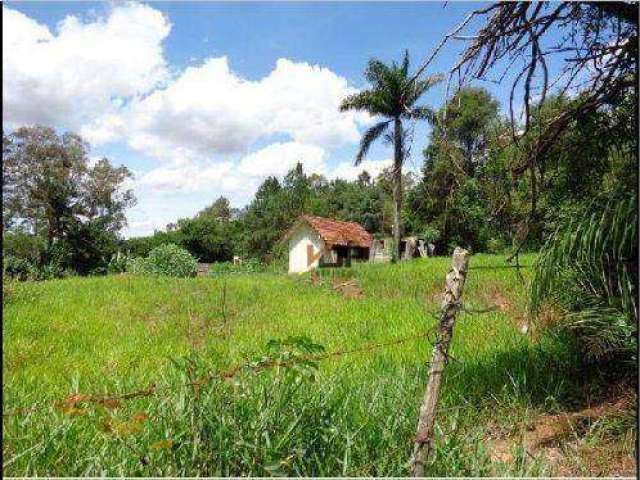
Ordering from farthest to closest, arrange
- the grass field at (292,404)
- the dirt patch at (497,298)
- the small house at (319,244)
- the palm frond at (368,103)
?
the small house at (319,244)
the palm frond at (368,103)
the dirt patch at (497,298)
the grass field at (292,404)

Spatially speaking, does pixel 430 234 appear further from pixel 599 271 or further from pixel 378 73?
pixel 599 271

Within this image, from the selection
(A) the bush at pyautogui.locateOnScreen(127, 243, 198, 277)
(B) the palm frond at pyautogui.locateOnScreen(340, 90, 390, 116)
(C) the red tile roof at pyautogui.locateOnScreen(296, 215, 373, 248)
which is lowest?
(A) the bush at pyautogui.locateOnScreen(127, 243, 198, 277)

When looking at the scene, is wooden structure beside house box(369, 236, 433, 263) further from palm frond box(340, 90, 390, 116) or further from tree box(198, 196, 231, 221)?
tree box(198, 196, 231, 221)

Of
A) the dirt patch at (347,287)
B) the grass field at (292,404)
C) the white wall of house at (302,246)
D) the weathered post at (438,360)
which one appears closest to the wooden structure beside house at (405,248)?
the white wall of house at (302,246)

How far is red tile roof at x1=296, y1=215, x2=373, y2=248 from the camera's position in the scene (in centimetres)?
3416

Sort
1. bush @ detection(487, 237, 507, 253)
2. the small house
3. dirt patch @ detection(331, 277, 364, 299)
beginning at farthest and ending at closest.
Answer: the small house
bush @ detection(487, 237, 507, 253)
dirt patch @ detection(331, 277, 364, 299)

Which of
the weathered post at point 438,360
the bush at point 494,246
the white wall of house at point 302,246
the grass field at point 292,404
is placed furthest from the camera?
the white wall of house at point 302,246

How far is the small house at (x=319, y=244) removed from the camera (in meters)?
34.4

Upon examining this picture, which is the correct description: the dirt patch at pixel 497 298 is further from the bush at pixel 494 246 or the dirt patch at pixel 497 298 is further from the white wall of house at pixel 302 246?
the white wall of house at pixel 302 246

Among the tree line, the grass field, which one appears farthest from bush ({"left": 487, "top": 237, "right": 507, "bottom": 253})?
the grass field

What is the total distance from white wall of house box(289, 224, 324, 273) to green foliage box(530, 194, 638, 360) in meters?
30.4

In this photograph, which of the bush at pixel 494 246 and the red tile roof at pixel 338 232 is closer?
the bush at pixel 494 246

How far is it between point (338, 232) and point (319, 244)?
6.72 ft

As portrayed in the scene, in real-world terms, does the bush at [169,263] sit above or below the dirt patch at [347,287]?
above
